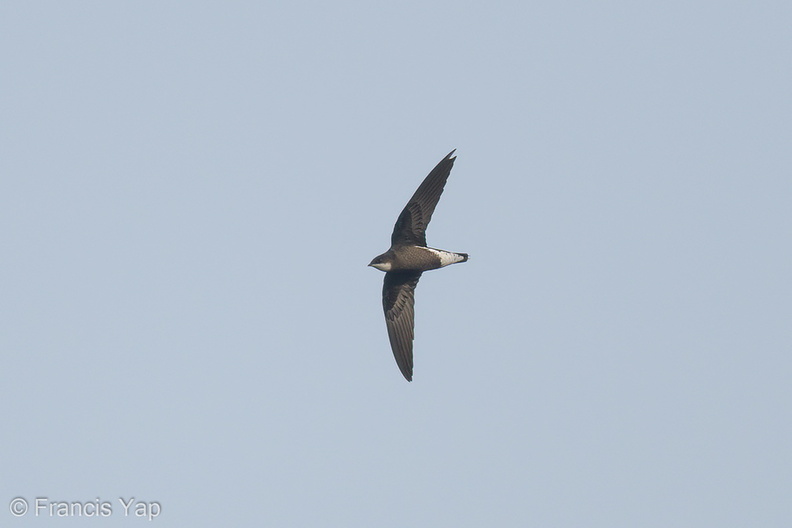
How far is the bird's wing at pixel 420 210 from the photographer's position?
81.6 ft

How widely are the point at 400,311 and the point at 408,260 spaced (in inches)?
76.1

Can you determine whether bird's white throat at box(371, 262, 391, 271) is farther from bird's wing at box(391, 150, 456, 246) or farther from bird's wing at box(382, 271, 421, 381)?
bird's wing at box(382, 271, 421, 381)

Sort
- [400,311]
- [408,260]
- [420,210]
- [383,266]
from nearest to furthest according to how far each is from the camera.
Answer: [383,266], [408,260], [420,210], [400,311]

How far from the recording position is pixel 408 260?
81.4 ft

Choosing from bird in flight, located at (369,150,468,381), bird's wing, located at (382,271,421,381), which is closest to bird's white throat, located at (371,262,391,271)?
bird in flight, located at (369,150,468,381)

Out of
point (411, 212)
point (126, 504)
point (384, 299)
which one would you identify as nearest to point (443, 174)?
point (411, 212)

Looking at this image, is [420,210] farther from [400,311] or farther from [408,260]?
[400,311]

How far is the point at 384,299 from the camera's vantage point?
86.1 feet

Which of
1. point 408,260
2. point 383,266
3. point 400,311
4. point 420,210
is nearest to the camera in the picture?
point 383,266


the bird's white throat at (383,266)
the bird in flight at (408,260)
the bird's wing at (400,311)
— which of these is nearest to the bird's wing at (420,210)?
the bird in flight at (408,260)

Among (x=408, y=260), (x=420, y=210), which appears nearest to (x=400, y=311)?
(x=408, y=260)

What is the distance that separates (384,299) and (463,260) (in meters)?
2.49

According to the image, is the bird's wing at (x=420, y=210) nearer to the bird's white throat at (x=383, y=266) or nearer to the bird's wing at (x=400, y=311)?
the bird's white throat at (x=383, y=266)

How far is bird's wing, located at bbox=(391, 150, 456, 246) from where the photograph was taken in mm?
24875
